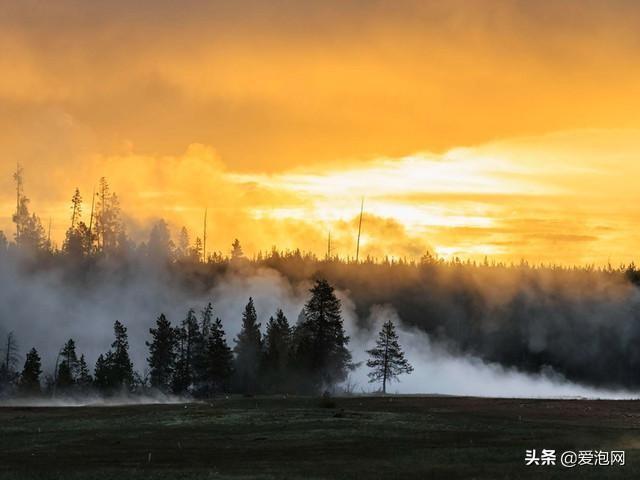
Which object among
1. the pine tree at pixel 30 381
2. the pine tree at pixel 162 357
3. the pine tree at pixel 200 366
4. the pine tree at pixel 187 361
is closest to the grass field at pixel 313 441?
the pine tree at pixel 200 366

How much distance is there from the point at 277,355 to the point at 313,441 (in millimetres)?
101110

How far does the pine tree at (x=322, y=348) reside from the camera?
16688 cm

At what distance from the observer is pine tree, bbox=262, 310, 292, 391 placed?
550ft

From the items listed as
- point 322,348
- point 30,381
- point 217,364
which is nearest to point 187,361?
point 217,364

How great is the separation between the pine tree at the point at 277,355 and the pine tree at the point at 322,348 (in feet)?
13.6

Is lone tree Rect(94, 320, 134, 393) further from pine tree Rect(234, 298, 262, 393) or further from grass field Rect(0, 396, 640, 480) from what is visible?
grass field Rect(0, 396, 640, 480)

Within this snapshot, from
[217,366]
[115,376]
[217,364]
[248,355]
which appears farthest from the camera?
[248,355]

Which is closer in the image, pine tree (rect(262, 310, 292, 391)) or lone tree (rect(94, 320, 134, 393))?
lone tree (rect(94, 320, 134, 393))

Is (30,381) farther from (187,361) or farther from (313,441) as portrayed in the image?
(313,441)

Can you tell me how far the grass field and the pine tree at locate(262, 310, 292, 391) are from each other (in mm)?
54398

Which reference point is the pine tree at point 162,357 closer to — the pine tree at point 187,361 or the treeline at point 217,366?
the treeline at point 217,366

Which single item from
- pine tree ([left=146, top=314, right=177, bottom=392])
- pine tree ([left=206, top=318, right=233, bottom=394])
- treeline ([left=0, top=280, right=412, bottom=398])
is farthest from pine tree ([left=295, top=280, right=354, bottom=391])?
pine tree ([left=146, top=314, right=177, bottom=392])

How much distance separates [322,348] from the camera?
549ft

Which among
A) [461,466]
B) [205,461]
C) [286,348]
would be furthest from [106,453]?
[286,348]
